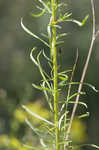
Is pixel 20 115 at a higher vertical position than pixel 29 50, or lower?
lower

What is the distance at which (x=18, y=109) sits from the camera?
1.85 metres

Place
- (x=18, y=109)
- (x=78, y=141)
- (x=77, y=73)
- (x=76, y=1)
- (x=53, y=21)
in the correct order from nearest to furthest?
(x=53, y=21) → (x=18, y=109) → (x=78, y=141) → (x=77, y=73) → (x=76, y=1)

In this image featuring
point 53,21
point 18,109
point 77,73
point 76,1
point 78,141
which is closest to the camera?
point 53,21

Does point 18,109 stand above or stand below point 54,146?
below

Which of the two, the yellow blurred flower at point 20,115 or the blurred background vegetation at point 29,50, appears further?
the blurred background vegetation at point 29,50

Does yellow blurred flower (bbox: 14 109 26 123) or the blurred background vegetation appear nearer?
yellow blurred flower (bbox: 14 109 26 123)

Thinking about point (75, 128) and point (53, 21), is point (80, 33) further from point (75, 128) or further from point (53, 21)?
point (53, 21)

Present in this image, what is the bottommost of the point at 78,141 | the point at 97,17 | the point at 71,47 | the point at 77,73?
the point at 78,141

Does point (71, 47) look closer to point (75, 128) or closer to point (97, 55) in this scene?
point (97, 55)

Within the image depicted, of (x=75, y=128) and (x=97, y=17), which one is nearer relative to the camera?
(x=75, y=128)

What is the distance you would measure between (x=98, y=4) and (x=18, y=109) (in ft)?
5.39

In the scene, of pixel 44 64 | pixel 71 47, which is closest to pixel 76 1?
pixel 71 47

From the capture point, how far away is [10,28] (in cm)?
337

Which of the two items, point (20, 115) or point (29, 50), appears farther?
point (29, 50)
